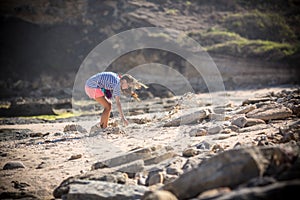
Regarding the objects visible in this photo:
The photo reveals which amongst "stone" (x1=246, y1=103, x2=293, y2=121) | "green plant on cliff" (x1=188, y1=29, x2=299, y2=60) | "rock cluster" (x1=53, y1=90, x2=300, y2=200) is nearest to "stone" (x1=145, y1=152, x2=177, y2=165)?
"rock cluster" (x1=53, y1=90, x2=300, y2=200)

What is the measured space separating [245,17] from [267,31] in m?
2.45

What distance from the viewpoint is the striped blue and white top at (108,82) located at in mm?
7324

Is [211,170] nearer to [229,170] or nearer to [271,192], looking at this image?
[229,170]

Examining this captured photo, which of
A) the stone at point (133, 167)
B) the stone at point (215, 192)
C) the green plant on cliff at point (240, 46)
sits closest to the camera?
the stone at point (215, 192)

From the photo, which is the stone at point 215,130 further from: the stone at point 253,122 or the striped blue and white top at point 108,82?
the striped blue and white top at point 108,82

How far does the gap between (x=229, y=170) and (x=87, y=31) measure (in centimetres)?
2725

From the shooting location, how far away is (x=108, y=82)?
7367 millimetres

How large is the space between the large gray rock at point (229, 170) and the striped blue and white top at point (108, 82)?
3965mm

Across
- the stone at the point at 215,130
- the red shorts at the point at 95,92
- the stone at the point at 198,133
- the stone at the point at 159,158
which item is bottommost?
the stone at the point at 159,158

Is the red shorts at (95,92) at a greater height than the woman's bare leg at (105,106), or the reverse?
the red shorts at (95,92)

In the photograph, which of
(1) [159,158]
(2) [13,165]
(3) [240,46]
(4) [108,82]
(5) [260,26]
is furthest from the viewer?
(5) [260,26]

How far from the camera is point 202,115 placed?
7.61 metres

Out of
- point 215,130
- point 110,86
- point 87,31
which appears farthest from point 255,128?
point 87,31

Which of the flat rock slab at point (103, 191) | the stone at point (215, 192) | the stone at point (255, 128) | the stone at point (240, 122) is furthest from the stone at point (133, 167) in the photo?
the stone at point (240, 122)
